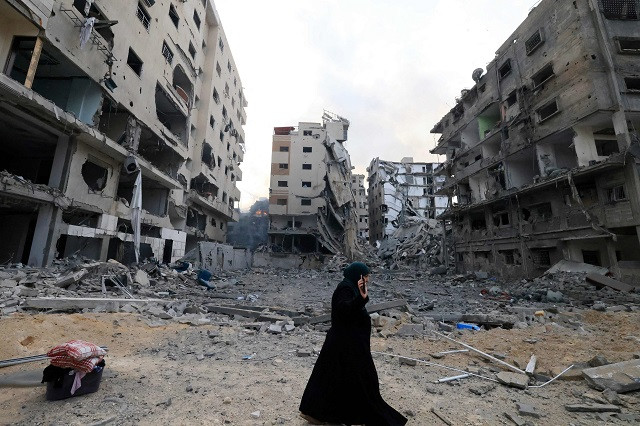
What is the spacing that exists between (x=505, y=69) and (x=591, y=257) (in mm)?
15150

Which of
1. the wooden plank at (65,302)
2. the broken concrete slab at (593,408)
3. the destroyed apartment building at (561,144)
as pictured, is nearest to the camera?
the broken concrete slab at (593,408)

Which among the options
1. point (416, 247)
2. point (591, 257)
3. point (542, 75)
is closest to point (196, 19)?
point (542, 75)

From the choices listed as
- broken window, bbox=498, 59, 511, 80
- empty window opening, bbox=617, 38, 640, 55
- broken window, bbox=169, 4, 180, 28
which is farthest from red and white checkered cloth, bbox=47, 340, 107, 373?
broken window, bbox=498, 59, 511, 80

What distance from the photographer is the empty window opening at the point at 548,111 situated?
17.9m

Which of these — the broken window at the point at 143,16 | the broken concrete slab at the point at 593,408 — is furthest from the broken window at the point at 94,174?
the broken concrete slab at the point at 593,408

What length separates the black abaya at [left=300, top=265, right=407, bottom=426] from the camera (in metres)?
2.84

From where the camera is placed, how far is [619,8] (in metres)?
16.5

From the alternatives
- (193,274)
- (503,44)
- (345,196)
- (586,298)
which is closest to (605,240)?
(586,298)

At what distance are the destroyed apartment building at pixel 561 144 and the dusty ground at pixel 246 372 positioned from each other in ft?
35.4

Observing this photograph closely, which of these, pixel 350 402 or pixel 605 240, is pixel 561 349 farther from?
pixel 605 240

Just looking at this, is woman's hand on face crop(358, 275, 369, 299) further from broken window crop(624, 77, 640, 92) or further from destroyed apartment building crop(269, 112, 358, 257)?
destroyed apartment building crop(269, 112, 358, 257)

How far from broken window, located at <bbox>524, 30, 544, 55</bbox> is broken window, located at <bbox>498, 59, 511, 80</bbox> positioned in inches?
68.0

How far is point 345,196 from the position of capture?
37781 mm

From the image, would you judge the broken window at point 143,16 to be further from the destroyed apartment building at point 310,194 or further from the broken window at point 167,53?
the destroyed apartment building at point 310,194
